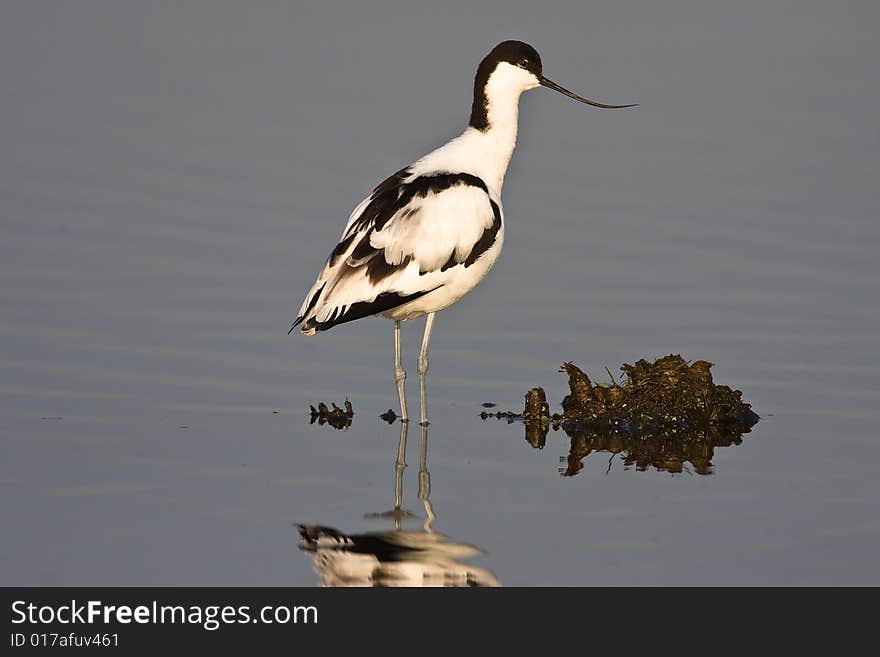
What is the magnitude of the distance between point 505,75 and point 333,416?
120 inches

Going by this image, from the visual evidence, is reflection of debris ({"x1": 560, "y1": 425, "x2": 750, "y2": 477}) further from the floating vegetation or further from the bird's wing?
the bird's wing

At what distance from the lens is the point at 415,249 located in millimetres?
11602

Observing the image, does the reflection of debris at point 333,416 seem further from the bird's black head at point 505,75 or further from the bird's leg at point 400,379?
the bird's black head at point 505,75

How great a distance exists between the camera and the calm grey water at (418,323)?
9.32m

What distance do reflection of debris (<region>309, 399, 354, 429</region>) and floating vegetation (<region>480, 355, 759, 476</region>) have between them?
89 cm

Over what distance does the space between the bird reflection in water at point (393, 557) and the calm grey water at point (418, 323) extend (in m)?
0.11

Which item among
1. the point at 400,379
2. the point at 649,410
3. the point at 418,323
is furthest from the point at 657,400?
the point at 418,323

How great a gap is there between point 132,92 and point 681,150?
6.44 m

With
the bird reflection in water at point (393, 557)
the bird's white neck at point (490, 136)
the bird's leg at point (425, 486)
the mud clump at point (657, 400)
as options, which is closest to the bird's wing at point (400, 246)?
the bird's white neck at point (490, 136)

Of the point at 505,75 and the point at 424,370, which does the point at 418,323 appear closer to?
the point at 505,75

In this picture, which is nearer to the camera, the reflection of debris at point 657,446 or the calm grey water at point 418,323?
the calm grey water at point 418,323

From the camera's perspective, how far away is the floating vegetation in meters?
11.3

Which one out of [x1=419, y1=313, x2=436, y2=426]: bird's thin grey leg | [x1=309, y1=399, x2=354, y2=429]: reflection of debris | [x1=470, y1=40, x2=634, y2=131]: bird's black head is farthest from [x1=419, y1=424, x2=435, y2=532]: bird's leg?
[x1=470, y1=40, x2=634, y2=131]: bird's black head
